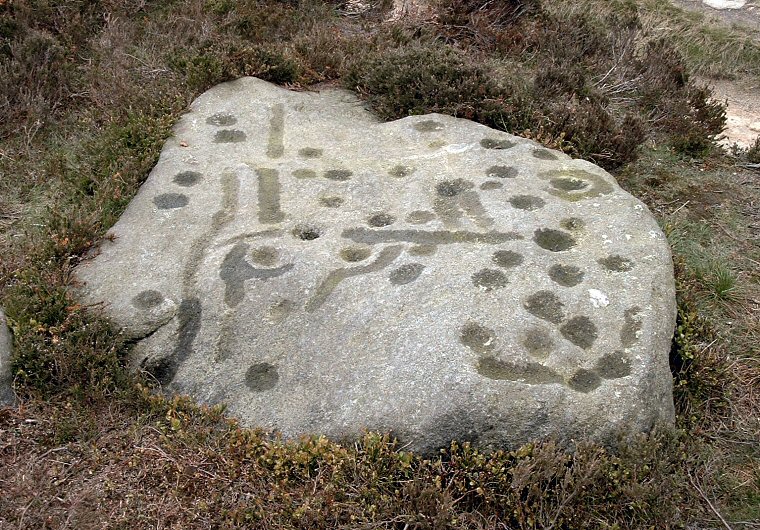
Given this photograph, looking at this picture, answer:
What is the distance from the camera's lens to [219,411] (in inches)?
193

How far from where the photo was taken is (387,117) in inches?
305

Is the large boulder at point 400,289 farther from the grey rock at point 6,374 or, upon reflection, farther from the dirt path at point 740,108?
the dirt path at point 740,108

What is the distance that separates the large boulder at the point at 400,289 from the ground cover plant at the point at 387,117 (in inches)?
9.0

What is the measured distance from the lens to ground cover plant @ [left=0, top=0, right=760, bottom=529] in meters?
4.43

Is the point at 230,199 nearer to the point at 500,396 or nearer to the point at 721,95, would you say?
the point at 500,396

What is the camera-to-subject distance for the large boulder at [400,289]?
4664mm

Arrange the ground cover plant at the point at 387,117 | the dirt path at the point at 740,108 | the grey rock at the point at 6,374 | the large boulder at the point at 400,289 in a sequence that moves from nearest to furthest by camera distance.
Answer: the ground cover plant at the point at 387,117
the large boulder at the point at 400,289
the grey rock at the point at 6,374
the dirt path at the point at 740,108

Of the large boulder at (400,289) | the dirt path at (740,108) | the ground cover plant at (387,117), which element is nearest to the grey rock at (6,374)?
the ground cover plant at (387,117)

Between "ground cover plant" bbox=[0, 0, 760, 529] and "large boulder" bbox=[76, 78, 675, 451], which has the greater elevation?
"large boulder" bbox=[76, 78, 675, 451]

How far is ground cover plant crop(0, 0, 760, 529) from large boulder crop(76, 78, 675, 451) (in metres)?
0.23

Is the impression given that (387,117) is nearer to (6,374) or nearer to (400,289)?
(400,289)

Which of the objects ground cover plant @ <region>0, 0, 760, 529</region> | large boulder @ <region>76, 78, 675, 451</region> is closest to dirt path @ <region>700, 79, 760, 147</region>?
ground cover plant @ <region>0, 0, 760, 529</region>

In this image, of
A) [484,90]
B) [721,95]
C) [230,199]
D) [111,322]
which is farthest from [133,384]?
[721,95]

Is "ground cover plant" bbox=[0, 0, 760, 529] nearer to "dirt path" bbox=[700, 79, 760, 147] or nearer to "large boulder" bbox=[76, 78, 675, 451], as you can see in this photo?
"large boulder" bbox=[76, 78, 675, 451]
